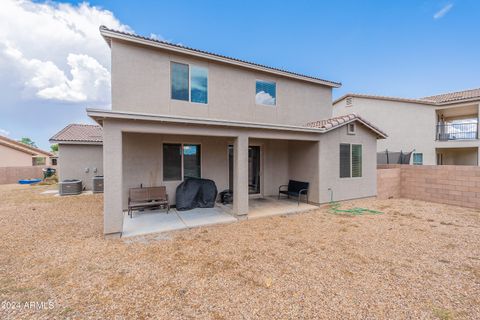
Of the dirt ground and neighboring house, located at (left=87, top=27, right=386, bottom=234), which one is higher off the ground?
neighboring house, located at (left=87, top=27, right=386, bottom=234)

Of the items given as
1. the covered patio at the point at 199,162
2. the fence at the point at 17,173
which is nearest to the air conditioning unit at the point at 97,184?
the covered patio at the point at 199,162

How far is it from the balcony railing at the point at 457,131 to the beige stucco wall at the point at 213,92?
41.3ft

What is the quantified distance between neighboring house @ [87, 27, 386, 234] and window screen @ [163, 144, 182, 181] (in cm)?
4

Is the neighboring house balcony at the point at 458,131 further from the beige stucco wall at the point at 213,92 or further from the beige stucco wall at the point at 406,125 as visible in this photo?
the beige stucco wall at the point at 213,92

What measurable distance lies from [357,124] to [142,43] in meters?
9.28

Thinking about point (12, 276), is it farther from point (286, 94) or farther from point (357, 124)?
point (357, 124)

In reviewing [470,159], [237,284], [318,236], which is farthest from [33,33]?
[470,159]

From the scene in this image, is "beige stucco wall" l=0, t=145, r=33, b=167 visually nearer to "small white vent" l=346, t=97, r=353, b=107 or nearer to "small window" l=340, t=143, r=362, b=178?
"small window" l=340, t=143, r=362, b=178

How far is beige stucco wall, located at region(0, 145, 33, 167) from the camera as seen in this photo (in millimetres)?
19812

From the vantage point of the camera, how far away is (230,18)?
44.5ft

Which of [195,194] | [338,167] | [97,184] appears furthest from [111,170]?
[97,184]

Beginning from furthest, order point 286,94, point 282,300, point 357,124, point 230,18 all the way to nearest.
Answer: point 230,18
point 286,94
point 357,124
point 282,300

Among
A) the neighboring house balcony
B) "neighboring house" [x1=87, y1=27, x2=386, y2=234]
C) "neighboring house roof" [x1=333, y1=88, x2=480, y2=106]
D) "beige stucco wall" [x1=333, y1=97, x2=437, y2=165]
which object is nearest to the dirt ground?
"neighboring house" [x1=87, y1=27, x2=386, y2=234]

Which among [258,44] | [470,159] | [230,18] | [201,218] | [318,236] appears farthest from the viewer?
[470,159]
